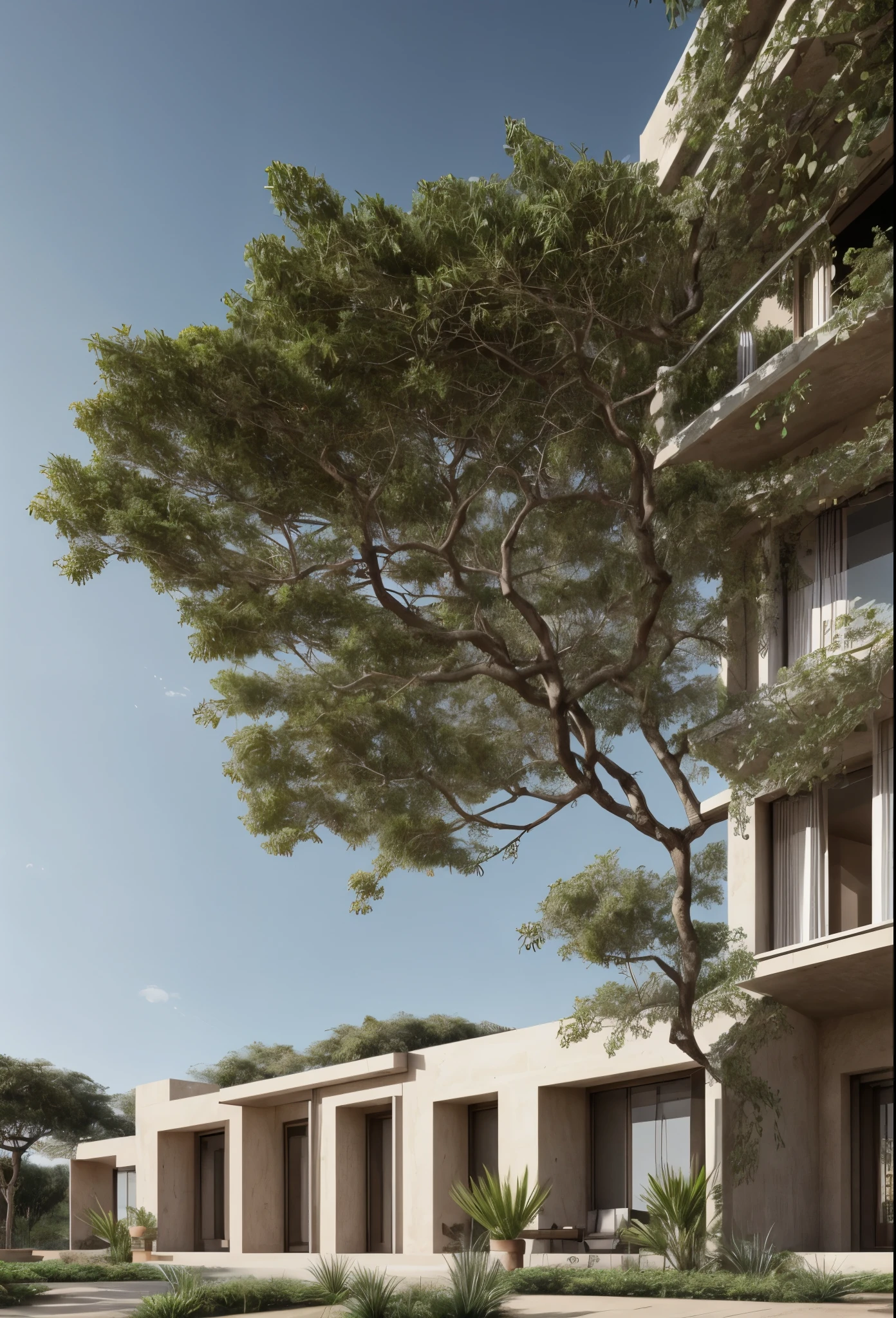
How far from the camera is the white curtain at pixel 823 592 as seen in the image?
635 inches

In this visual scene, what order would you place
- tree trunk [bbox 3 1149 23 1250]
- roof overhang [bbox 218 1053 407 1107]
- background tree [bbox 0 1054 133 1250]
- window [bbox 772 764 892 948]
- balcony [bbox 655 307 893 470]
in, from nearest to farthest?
balcony [bbox 655 307 893 470] < window [bbox 772 764 892 948] < roof overhang [bbox 218 1053 407 1107] < tree trunk [bbox 3 1149 23 1250] < background tree [bbox 0 1054 133 1250]

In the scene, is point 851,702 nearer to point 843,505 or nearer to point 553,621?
point 843,505

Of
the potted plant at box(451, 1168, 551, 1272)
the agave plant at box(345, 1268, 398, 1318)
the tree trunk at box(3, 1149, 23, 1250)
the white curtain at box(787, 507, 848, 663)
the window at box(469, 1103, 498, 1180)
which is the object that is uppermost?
the white curtain at box(787, 507, 848, 663)

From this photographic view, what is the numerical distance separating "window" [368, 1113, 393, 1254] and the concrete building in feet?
4.05

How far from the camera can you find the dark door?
51.5 feet

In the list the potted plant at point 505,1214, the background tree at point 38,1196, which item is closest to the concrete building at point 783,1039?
the potted plant at point 505,1214

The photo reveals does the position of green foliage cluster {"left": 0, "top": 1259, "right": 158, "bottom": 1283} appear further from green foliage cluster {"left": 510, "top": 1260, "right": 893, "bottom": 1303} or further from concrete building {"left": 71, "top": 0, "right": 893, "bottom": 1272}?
green foliage cluster {"left": 510, "top": 1260, "right": 893, "bottom": 1303}

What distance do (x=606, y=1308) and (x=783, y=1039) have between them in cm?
594

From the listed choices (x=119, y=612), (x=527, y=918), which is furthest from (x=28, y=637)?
(x=527, y=918)

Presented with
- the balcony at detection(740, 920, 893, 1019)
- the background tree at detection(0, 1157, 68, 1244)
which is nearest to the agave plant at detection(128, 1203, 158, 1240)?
the balcony at detection(740, 920, 893, 1019)

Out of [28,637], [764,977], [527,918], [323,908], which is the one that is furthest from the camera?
[323,908]

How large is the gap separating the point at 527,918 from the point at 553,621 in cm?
416

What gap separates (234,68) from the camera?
19.5m

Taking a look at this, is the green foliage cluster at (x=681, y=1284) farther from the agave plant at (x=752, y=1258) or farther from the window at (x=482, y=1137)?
the window at (x=482, y=1137)
